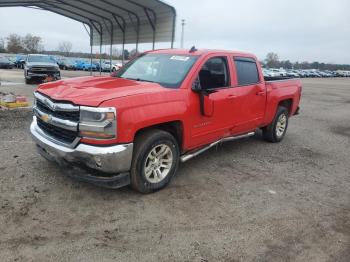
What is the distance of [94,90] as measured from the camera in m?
4.21

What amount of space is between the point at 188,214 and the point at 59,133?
188 cm

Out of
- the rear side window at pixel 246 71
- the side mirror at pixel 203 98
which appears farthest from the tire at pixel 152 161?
the rear side window at pixel 246 71

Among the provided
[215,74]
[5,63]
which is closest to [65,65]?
[5,63]

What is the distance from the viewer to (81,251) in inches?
128

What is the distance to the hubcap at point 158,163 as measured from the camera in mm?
4477

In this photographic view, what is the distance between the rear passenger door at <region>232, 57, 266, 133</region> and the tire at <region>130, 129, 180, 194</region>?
1.62 metres

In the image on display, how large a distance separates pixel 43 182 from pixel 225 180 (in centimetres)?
262

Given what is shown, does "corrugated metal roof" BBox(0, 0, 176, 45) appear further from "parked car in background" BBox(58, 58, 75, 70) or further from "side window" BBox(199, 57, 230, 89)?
"parked car in background" BBox(58, 58, 75, 70)

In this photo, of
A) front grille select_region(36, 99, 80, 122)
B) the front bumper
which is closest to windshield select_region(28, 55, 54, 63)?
front grille select_region(36, 99, 80, 122)

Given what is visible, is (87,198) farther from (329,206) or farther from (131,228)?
(329,206)

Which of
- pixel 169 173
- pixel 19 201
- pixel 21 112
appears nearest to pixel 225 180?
pixel 169 173

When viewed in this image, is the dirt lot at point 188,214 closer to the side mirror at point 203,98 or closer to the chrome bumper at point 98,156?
the chrome bumper at point 98,156

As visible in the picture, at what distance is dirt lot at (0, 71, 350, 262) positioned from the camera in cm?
335

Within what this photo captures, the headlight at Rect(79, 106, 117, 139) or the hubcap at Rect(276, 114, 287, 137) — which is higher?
the headlight at Rect(79, 106, 117, 139)
